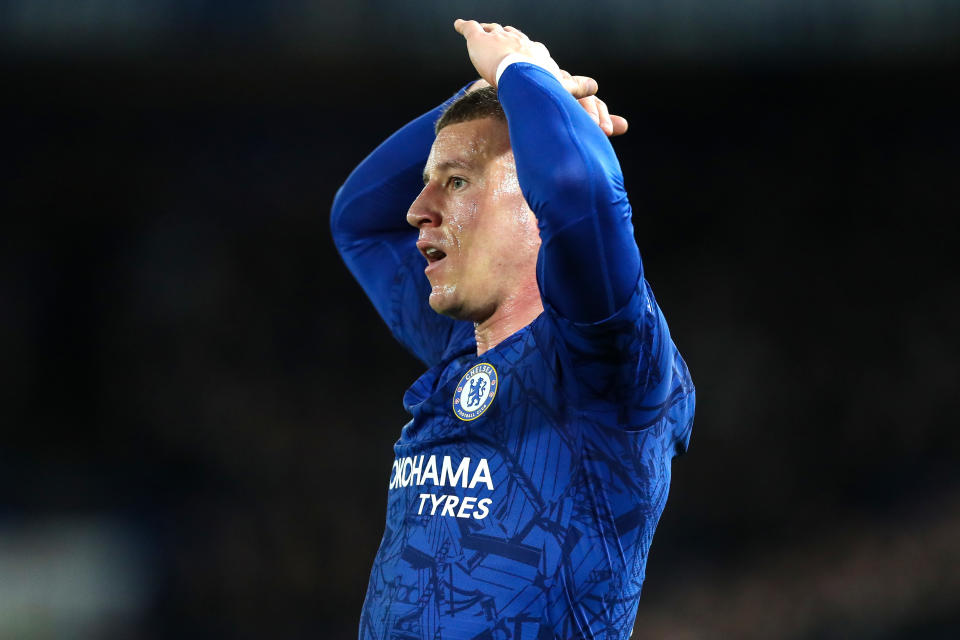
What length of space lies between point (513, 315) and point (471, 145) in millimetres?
279

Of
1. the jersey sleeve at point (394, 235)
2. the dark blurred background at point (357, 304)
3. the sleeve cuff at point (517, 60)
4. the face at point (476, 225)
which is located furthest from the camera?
the dark blurred background at point (357, 304)

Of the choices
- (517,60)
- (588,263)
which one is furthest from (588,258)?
(517,60)

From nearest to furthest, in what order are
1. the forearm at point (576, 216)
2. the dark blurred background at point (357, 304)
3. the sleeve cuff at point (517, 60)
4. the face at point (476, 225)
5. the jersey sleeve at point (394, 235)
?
the forearm at point (576, 216), the sleeve cuff at point (517, 60), the face at point (476, 225), the jersey sleeve at point (394, 235), the dark blurred background at point (357, 304)

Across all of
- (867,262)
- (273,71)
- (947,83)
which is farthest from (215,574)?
(947,83)

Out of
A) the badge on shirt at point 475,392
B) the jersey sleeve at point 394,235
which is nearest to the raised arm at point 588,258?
the badge on shirt at point 475,392

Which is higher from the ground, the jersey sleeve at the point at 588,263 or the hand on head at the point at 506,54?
the hand on head at the point at 506,54

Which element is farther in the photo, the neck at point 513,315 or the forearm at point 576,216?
the neck at point 513,315

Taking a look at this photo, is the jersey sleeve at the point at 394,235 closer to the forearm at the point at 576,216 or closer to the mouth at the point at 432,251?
the mouth at the point at 432,251

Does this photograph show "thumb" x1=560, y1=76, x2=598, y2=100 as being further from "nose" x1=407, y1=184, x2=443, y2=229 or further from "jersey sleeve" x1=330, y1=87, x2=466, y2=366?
"jersey sleeve" x1=330, y1=87, x2=466, y2=366

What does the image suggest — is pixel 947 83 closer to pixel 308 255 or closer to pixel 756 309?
pixel 756 309

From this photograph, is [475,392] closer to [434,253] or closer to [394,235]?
[434,253]

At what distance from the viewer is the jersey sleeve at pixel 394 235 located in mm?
1947

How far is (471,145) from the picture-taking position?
1.55m

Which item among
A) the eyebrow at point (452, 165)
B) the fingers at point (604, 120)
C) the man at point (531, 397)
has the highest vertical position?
the fingers at point (604, 120)
